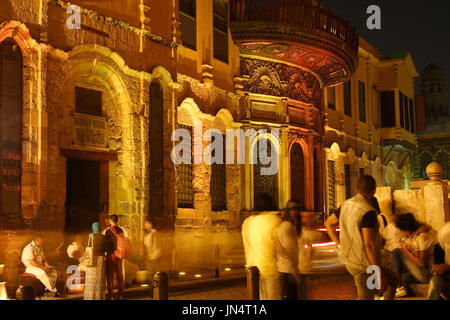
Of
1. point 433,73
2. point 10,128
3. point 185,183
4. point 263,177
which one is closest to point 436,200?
point 185,183

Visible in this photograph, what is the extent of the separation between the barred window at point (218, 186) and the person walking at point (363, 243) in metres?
11.7

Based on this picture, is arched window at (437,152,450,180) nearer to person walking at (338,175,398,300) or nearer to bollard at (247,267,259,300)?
bollard at (247,267,259,300)

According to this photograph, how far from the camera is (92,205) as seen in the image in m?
13.5

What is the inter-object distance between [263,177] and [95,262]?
10.8 metres

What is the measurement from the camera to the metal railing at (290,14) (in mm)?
17719

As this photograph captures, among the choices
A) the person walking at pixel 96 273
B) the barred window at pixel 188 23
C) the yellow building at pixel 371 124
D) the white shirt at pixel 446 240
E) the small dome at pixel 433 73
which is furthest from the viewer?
the small dome at pixel 433 73

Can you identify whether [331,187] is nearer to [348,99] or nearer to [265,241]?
[348,99]

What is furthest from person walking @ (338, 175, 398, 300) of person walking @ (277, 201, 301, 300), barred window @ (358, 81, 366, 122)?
barred window @ (358, 81, 366, 122)

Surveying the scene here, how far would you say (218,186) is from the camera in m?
17.9

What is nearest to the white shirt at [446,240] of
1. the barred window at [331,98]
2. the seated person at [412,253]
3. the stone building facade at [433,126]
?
the seated person at [412,253]

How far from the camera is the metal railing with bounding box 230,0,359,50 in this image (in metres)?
17.7

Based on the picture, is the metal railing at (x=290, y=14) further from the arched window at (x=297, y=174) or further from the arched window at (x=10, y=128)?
the arched window at (x=10, y=128)

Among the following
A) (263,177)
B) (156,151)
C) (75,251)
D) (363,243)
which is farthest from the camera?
(263,177)
